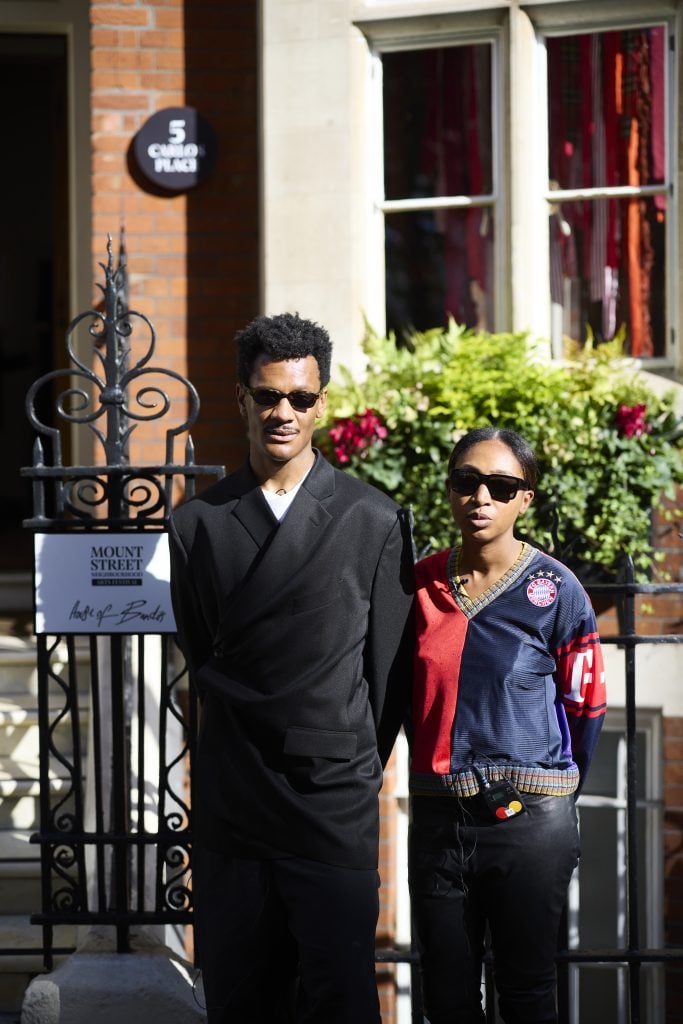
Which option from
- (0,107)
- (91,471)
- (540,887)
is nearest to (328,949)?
(540,887)

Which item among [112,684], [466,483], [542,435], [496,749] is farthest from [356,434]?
[496,749]

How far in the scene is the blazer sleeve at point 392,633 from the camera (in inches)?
113

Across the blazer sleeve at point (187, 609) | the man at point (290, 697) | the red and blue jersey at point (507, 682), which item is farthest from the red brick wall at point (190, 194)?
the red and blue jersey at point (507, 682)

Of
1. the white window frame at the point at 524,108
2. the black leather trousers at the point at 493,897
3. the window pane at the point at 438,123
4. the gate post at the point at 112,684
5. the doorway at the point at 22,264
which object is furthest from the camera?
the doorway at the point at 22,264

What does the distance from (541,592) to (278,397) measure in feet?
2.51

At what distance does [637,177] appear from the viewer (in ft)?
18.6

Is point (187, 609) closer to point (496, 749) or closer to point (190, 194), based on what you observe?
point (496, 749)

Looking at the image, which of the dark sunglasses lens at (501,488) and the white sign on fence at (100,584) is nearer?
the dark sunglasses lens at (501,488)

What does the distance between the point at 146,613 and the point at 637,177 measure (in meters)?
3.29

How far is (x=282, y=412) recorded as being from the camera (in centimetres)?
284

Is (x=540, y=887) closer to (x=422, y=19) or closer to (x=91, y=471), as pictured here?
(x=91, y=471)

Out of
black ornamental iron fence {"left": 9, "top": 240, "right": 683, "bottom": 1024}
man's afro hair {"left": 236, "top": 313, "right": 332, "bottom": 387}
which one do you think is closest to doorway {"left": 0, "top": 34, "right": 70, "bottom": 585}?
black ornamental iron fence {"left": 9, "top": 240, "right": 683, "bottom": 1024}

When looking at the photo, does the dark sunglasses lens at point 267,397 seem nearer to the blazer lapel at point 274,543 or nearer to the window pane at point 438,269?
the blazer lapel at point 274,543

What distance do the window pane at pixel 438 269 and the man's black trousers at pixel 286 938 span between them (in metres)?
3.59
